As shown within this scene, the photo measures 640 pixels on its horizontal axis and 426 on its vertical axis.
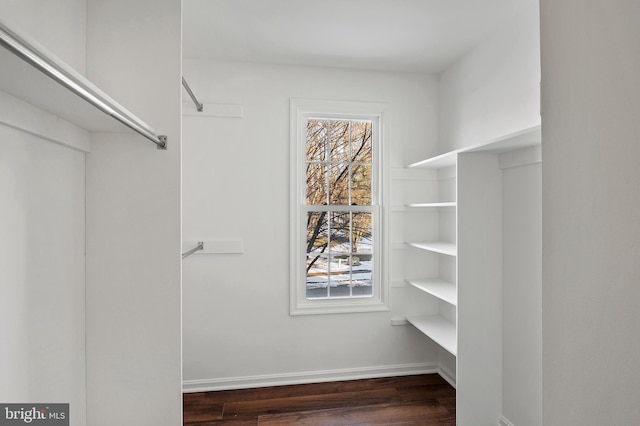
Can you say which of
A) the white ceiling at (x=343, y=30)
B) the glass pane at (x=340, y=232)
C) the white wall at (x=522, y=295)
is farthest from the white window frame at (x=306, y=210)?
the white wall at (x=522, y=295)

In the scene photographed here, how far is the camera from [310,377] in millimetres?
2875

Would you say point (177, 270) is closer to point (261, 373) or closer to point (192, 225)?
point (192, 225)

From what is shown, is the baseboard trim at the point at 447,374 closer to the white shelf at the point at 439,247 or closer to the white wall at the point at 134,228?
the white shelf at the point at 439,247

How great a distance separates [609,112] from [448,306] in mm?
2751

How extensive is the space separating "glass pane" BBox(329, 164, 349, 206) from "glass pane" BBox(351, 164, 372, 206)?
53 mm

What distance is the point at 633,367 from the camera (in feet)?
1.28

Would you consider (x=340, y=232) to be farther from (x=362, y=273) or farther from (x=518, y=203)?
(x=518, y=203)

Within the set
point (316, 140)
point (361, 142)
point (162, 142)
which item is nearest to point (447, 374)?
point (361, 142)

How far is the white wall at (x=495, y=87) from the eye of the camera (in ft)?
6.70

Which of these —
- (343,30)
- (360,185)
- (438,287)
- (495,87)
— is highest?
(343,30)

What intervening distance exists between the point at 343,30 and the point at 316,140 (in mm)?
914

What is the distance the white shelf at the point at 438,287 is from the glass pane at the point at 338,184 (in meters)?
0.89

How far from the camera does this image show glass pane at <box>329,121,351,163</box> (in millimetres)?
3055

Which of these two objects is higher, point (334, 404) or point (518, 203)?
point (518, 203)
